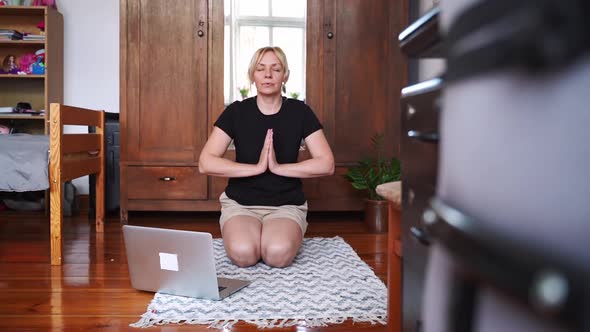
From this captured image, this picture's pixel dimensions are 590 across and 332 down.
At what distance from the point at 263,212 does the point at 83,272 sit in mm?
770

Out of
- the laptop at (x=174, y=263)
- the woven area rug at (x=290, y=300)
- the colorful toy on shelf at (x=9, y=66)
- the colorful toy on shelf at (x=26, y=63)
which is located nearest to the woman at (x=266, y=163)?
the woven area rug at (x=290, y=300)

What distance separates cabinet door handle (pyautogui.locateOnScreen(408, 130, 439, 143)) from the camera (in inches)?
21.7

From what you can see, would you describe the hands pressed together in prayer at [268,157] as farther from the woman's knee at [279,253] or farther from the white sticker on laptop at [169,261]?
the white sticker on laptop at [169,261]

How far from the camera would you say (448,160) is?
36 cm

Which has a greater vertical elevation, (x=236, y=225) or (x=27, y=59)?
(x=27, y=59)

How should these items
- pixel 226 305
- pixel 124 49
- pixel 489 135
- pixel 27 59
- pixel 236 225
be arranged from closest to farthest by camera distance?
pixel 489 135, pixel 226 305, pixel 236 225, pixel 124 49, pixel 27 59

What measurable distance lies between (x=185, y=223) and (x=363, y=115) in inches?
51.5

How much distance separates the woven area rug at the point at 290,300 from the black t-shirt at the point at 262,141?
31 centimetres

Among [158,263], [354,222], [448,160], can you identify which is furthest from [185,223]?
[448,160]

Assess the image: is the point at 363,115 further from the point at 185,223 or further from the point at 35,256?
the point at 35,256

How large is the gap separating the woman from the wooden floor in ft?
1.42

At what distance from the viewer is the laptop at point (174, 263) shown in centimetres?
171

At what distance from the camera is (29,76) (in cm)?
407

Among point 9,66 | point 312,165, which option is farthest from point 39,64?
point 312,165
